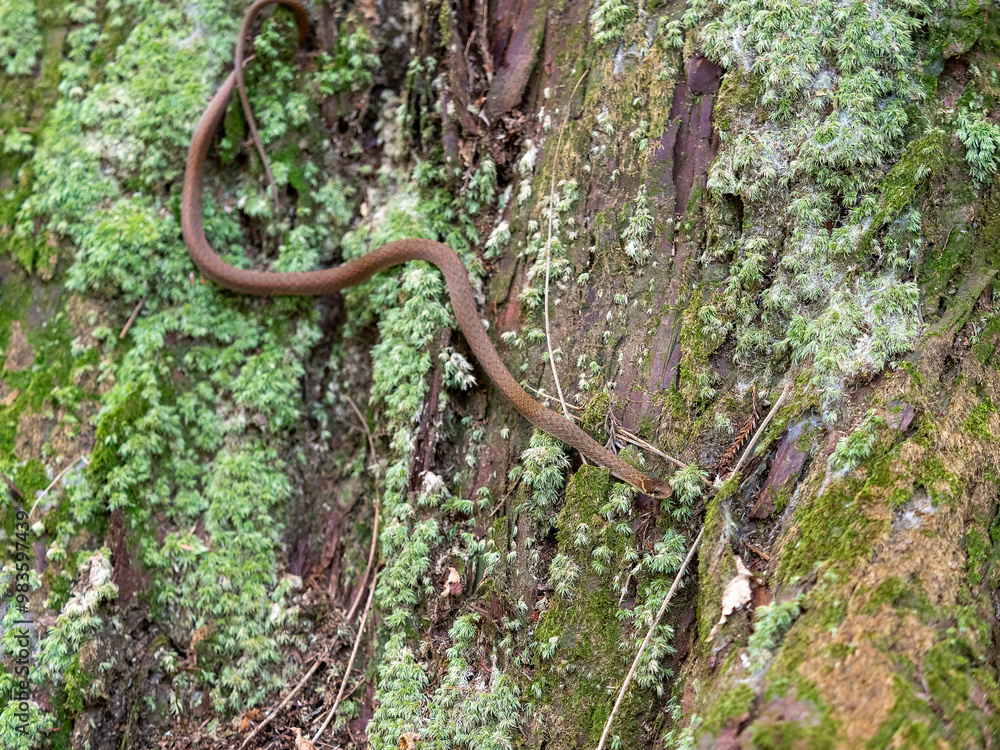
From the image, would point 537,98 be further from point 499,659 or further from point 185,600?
point 185,600

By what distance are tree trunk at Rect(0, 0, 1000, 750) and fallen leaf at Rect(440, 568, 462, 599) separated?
0.04 ft

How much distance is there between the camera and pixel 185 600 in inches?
153

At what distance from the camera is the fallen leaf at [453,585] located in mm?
3489

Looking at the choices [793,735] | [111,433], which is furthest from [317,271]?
[793,735]

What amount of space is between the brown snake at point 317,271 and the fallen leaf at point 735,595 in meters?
1.10

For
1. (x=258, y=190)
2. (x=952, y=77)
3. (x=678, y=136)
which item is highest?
(x=952, y=77)

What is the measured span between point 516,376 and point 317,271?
165 centimetres

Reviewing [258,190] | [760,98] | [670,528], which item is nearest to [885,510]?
[670,528]

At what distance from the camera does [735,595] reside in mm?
2617

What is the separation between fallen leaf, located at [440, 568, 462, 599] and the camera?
3489 mm

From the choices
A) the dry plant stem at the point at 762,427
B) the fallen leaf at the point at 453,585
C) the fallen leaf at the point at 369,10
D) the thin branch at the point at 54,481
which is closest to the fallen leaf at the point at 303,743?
the fallen leaf at the point at 453,585

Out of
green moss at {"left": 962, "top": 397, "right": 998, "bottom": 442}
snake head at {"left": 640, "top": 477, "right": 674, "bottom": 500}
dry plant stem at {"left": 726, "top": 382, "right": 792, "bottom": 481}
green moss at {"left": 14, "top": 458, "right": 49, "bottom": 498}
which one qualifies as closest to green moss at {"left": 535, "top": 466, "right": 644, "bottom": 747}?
snake head at {"left": 640, "top": 477, "right": 674, "bottom": 500}

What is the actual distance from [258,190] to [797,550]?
4147 millimetres

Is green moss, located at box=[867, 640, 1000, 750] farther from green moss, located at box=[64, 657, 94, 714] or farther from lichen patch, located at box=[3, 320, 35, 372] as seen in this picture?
lichen patch, located at box=[3, 320, 35, 372]
